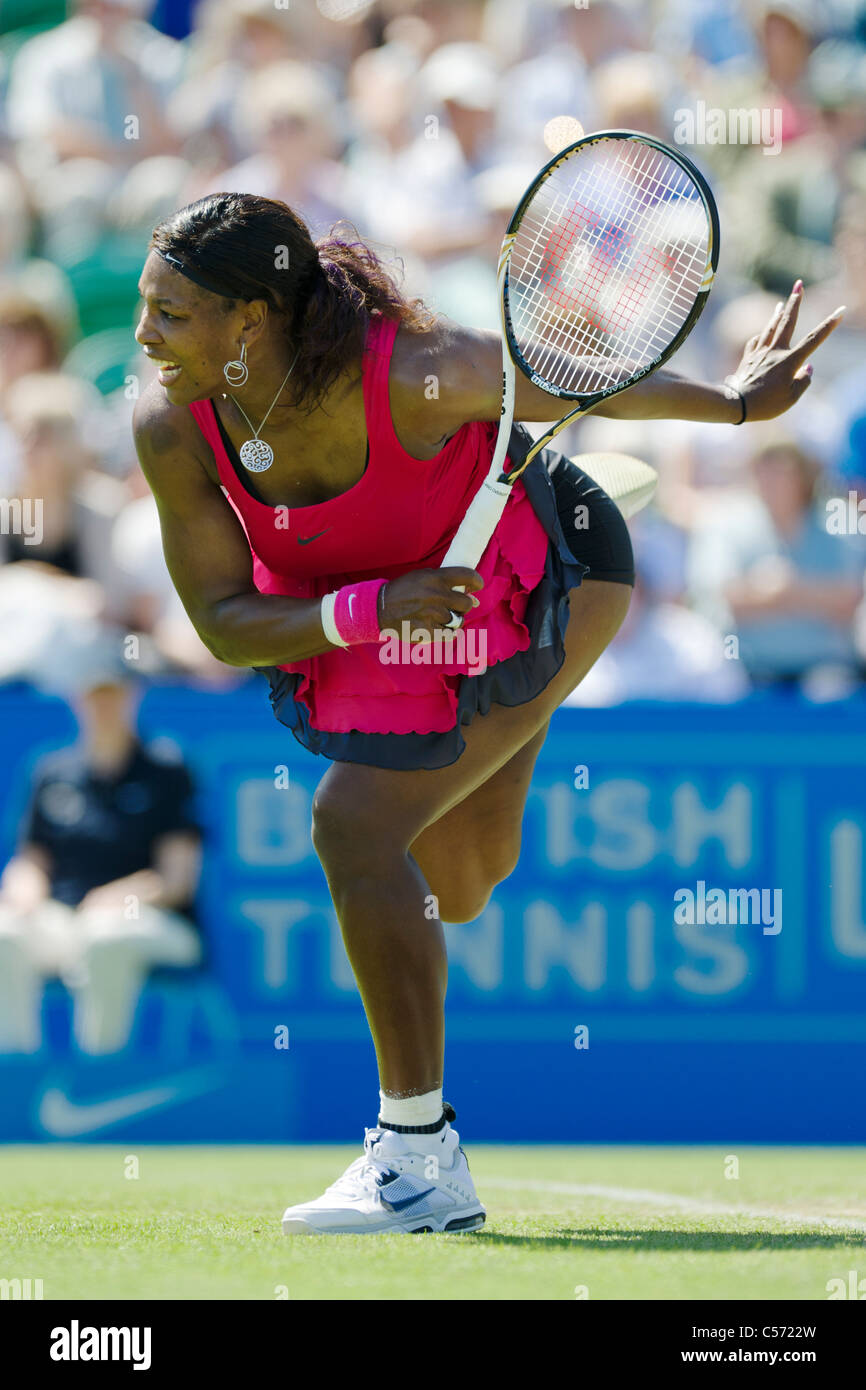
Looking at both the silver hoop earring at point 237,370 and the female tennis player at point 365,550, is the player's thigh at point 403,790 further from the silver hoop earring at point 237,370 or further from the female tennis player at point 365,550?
the silver hoop earring at point 237,370

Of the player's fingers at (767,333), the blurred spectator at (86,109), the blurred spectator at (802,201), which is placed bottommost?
the player's fingers at (767,333)

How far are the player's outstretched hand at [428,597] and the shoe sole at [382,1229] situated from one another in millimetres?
1095

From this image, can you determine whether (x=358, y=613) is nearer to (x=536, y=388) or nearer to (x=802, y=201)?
(x=536, y=388)

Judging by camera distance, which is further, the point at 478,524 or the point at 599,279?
the point at 599,279

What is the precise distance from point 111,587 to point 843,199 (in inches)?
139

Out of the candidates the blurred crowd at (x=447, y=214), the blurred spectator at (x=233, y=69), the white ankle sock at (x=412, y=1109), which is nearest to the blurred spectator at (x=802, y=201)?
the blurred crowd at (x=447, y=214)

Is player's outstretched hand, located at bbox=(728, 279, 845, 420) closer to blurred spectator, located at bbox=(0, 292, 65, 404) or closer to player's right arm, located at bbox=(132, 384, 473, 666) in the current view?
player's right arm, located at bbox=(132, 384, 473, 666)

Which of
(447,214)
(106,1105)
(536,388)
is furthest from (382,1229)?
(447,214)

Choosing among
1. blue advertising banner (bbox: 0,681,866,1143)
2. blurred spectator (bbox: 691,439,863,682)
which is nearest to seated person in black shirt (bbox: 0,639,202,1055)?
blue advertising banner (bbox: 0,681,866,1143)

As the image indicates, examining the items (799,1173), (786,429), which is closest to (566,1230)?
(799,1173)

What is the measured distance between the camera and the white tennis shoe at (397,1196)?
3.47 meters

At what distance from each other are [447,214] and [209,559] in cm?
498

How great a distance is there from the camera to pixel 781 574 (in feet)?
22.8
